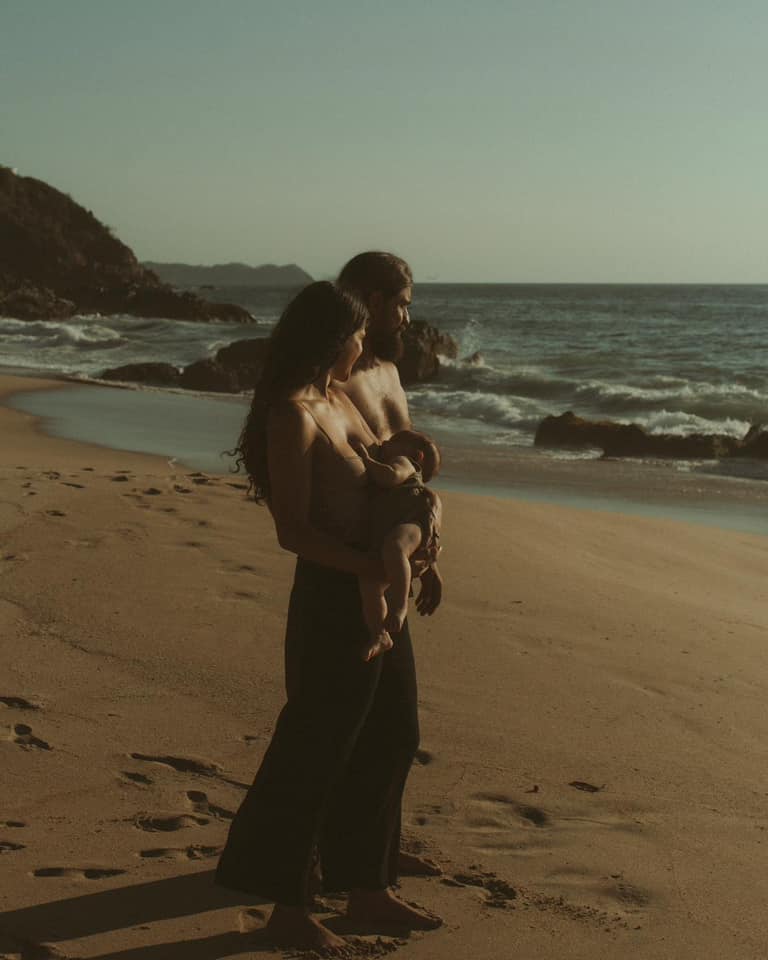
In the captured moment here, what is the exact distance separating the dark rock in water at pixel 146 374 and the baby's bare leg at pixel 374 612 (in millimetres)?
22805

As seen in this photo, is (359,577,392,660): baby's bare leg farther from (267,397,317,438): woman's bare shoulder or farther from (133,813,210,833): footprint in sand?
(133,813,210,833): footprint in sand

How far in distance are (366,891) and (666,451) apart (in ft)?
43.1

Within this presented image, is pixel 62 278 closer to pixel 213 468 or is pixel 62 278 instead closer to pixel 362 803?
pixel 213 468

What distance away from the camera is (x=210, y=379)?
24.7 meters

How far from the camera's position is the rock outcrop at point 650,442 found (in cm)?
1587

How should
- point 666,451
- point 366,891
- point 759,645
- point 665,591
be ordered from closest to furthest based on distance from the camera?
point 366,891 → point 759,645 → point 665,591 → point 666,451

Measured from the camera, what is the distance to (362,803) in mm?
3428

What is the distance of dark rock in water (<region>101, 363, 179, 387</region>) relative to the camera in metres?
25.8

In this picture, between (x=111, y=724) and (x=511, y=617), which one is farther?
(x=511, y=617)

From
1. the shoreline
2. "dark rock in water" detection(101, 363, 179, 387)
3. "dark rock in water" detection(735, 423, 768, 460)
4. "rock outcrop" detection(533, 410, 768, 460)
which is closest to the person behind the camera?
the shoreline

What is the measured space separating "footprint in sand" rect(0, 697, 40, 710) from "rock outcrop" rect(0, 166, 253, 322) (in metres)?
53.9

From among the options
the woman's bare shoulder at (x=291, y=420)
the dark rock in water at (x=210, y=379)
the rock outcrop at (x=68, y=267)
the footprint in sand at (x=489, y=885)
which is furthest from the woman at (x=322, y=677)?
the rock outcrop at (x=68, y=267)

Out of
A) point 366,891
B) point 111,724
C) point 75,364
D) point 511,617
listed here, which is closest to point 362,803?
point 366,891

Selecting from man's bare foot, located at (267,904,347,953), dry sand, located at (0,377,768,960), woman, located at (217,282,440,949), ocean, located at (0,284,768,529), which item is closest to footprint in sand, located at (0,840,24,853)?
dry sand, located at (0,377,768,960)
